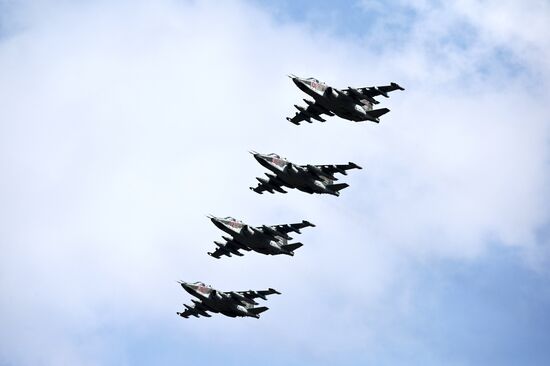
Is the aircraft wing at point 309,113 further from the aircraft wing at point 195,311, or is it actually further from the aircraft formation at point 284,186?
the aircraft wing at point 195,311

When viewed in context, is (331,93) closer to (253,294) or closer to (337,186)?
(337,186)

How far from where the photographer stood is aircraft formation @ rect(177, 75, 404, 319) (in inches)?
4934

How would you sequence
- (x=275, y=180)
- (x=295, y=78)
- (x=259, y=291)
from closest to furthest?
(x=295, y=78) < (x=275, y=180) < (x=259, y=291)

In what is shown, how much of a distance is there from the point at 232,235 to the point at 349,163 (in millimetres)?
19904

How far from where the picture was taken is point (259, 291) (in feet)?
469

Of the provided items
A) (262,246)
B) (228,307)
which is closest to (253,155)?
(262,246)

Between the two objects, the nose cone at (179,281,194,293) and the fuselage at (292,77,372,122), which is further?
the nose cone at (179,281,194,293)

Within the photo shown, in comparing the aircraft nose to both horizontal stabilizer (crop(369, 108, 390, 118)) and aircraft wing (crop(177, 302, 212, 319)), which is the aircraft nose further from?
horizontal stabilizer (crop(369, 108, 390, 118))

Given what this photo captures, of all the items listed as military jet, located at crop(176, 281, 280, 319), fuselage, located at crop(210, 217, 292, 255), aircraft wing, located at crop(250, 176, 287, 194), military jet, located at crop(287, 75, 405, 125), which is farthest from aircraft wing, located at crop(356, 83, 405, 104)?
military jet, located at crop(176, 281, 280, 319)

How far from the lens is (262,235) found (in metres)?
137

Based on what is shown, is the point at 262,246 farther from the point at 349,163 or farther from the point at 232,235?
the point at 349,163

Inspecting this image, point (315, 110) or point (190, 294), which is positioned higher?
point (315, 110)

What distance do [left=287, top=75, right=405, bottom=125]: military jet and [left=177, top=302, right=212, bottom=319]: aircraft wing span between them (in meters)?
39.0

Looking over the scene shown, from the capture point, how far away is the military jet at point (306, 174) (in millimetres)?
129375
